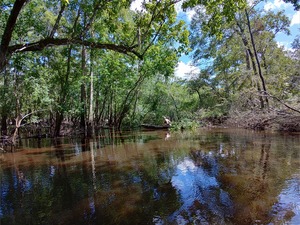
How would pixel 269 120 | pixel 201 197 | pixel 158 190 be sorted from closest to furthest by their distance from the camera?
pixel 201 197, pixel 158 190, pixel 269 120

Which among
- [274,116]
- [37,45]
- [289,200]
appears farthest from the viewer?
[274,116]

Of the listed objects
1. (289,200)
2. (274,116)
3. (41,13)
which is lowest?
(289,200)

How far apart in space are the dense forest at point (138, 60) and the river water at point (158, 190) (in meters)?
3.22

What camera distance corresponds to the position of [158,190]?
189 inches

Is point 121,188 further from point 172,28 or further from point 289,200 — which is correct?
point 172,28

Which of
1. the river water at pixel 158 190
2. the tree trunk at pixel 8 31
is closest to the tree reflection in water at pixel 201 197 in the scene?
the river water at pixel 158 190

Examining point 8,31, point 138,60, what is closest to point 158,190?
point 8,31

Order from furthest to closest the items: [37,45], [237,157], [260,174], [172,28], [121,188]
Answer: [172,28] < [237,157] < [37,45] < [260,174] < [121,188]

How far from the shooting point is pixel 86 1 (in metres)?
10.2

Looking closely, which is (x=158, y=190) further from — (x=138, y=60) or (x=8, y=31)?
(x=138, y=60)

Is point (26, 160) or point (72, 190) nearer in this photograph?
point (72, 190)

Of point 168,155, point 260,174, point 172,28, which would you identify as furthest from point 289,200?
point 172,28

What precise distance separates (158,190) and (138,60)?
17789 millimetres

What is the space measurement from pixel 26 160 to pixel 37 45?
4946 millimetres
